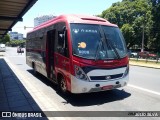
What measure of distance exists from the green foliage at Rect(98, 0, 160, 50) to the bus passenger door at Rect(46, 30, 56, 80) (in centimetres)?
3958

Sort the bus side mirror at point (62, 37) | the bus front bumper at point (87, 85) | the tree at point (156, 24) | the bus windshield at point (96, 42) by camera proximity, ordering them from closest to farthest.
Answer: the bus front bumper at point (87, 85), the bus windshield at point (96, 42), the bus side mirror at point (62, 37), the tree at point (156, 24)

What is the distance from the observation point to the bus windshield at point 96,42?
820 cm

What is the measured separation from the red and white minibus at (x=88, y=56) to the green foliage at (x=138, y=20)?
4082cm

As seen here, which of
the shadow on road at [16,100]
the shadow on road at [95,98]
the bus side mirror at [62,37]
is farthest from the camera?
the bus side mirror at [62,37]

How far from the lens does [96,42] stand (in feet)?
27.8

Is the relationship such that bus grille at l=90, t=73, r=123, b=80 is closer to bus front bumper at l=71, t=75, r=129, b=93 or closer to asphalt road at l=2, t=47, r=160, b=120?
bus front bumper at l=71, t=75, r=129, b=93

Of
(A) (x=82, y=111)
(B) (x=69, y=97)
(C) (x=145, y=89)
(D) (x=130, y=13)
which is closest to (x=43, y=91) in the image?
(B) (x=69, y=97)

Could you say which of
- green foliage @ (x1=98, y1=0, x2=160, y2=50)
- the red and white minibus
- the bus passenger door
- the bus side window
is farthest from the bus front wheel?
green foliage @ (x1=98, y1=0, x2=160, y2=50)

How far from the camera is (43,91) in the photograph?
34.2 ft

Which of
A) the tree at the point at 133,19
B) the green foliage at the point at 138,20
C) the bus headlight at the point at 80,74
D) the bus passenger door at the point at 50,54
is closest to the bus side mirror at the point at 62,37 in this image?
the bus passenger door at the point at 50,54

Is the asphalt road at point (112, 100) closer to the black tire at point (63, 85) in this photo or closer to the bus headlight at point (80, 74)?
the black tire at point (63, 85)

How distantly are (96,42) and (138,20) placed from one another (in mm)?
48801

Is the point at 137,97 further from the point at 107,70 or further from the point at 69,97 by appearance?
the point at 69,97

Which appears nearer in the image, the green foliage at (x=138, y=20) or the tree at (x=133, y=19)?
the green foliage at (x=138, y=20)
